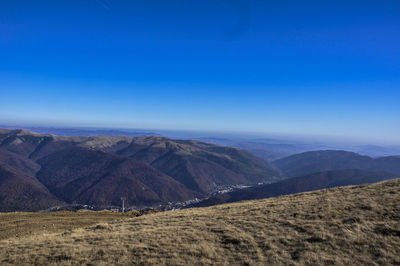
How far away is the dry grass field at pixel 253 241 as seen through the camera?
517 inches

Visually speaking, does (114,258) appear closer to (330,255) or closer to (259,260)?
(259,260)

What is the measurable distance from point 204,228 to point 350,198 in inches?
646

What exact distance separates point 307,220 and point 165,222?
13.0 m

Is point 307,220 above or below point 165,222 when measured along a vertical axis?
above

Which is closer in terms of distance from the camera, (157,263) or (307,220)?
(157,263)

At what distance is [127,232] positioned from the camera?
744 inches

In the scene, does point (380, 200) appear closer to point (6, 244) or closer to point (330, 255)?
point (330, 255)

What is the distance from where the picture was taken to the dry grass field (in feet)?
43.1

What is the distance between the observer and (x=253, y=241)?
50.7 ft

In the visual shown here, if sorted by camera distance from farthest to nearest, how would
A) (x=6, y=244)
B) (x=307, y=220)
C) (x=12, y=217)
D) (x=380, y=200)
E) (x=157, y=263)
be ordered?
(x=12, y=217)
(x=380, y=200)
(x=307, y=220)
(x=6, y=244)
(x=157, y=263)

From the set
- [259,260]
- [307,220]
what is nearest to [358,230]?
[307,220]

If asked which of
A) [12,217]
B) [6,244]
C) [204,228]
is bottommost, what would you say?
[12,217]

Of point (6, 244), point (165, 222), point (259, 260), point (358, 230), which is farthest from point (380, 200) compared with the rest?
point (6, 244)

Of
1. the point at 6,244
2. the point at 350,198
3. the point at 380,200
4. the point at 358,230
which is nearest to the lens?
the point at 358,230
